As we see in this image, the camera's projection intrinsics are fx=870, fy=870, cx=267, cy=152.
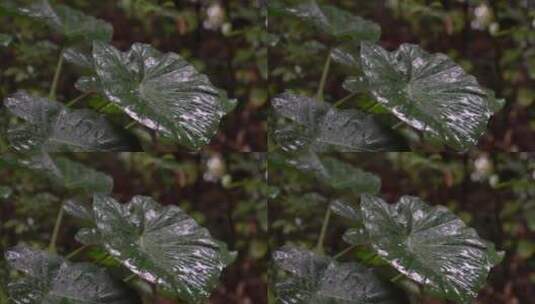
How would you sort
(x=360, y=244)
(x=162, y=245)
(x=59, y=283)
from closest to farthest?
(x=162, y=245), (x=59, y=283), (x=360, y=244)

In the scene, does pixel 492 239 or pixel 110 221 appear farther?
pixel 492 239

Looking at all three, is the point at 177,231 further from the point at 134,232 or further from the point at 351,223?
the point at 351,223

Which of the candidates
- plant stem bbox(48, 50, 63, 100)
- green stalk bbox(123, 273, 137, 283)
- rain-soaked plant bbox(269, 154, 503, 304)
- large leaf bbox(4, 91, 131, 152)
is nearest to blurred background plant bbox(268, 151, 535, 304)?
rain-soaked plant bbox(269, 154, 503, 304)

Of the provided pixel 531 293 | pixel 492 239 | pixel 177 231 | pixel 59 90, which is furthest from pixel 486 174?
pixel 59 90

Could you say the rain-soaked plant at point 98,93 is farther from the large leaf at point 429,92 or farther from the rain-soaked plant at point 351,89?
the large leaf at point 429,92

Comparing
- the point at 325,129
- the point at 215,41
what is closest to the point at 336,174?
the point at 325,129

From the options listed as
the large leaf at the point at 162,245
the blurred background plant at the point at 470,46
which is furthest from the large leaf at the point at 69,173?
the blurred background plant at the point at 470,46

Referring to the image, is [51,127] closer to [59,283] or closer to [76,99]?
[76,99]
